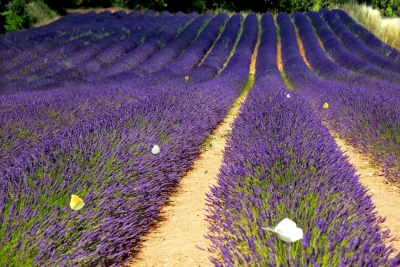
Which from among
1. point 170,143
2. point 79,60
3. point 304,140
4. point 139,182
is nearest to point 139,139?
point 170,143

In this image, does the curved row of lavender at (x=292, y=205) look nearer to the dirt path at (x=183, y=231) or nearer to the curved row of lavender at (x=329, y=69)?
the dirt path at (x=183, y=231)

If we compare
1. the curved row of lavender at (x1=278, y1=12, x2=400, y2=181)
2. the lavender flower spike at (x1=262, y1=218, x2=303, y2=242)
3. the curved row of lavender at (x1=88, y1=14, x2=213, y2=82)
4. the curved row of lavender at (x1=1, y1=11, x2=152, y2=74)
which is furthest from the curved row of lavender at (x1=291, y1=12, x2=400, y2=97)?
the curved row of lavender at (x1=1, y1=11, x2=152, y2=74)

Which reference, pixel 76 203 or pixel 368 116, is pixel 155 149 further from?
pixel 368 116

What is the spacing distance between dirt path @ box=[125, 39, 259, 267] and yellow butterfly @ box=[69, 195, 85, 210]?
1.71 ft

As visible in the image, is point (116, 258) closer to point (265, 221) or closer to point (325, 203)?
point (265, 221)

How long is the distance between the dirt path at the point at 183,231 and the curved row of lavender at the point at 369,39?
11.7 meters

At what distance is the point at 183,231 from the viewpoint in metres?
2.90

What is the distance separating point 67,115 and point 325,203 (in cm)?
353

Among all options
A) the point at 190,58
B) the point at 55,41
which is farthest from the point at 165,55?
the point at 55,41

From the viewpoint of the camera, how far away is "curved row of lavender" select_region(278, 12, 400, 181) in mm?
4191

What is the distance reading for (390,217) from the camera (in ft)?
10.0

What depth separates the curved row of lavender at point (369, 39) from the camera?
1438cm

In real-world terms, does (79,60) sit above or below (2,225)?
below

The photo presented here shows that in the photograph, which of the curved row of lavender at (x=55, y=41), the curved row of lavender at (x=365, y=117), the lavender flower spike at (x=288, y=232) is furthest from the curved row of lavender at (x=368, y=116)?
the curved row of lavender at (x=55, y=41)
